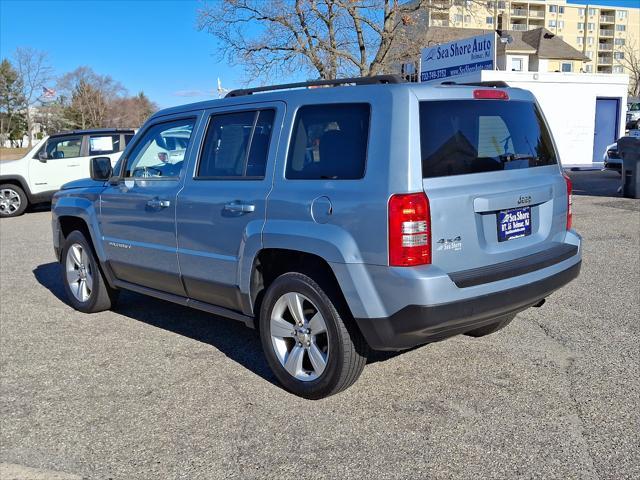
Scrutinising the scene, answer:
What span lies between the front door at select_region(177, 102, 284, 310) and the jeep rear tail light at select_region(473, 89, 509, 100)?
1258mm

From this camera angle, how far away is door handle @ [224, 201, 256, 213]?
4071 mm

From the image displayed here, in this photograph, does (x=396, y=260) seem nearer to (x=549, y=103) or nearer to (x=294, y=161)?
(x=294, y=161)

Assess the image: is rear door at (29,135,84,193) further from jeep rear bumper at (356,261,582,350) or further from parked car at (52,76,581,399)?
jeep rear bumper at (356,261,582,350)

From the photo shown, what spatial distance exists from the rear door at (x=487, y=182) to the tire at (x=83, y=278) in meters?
3.75

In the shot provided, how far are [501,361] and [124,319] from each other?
11.5 feet

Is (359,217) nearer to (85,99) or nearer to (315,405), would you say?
(315,405)

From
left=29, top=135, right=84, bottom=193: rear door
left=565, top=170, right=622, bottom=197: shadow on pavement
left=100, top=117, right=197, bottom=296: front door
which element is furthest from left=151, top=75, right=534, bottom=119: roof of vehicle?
left=29, top=135, right=84, bottom=193: rear door

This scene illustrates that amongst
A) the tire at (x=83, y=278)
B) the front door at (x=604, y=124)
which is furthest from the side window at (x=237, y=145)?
the front door at (x=604, y=124)

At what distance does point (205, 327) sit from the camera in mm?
5547

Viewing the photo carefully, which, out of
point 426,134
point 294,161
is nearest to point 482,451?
point 426,134

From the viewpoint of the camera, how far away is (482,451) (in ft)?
10.5

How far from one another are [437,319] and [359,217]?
70 cm

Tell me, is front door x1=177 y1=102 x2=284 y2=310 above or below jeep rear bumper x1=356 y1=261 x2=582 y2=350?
above

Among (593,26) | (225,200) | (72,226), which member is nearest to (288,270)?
(225,200)
